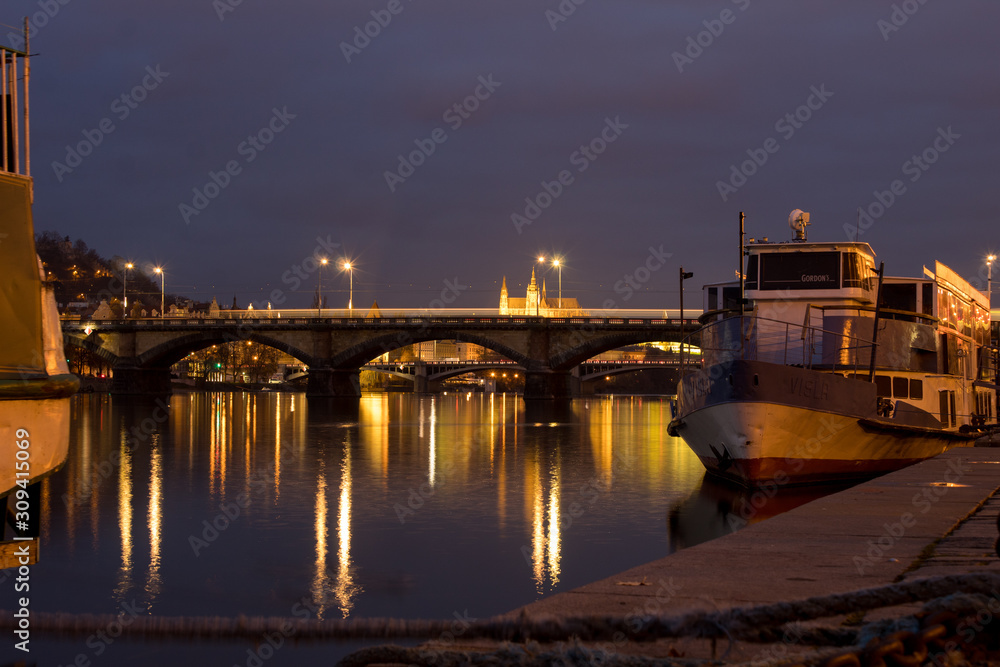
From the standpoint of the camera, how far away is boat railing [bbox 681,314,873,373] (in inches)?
854

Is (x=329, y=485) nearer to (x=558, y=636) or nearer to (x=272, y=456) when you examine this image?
(x=272, y=456)

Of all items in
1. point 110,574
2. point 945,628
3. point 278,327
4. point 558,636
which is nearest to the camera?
point 945,628

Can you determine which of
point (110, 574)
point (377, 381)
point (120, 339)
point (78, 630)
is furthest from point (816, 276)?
point (377, 381)

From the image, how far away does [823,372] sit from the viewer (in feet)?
68.0

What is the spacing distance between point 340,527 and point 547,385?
68.8m

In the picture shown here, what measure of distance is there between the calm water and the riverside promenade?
329cm

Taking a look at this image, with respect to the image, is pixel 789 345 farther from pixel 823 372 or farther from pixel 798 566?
pixel 798 566

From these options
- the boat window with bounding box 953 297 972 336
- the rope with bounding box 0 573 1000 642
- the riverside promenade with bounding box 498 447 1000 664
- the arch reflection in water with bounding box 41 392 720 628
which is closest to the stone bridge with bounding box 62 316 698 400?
the arch reflection in water with bounding box 41 392 720 628

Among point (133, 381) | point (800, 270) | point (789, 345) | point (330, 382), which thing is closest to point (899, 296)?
point (800, 270)

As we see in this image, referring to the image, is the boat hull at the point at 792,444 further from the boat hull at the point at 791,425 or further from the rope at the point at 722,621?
the rope at the point at 722,621

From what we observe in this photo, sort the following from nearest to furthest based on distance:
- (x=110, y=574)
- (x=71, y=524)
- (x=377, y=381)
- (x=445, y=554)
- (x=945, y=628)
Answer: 1. (x=945, y=628)
2. (x=110, y=574)
3. (x=445, y=554)
4. (x=71, y=524)
5. (x=377, y=381)

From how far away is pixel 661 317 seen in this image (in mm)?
84000

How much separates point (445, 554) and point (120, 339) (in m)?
89.1

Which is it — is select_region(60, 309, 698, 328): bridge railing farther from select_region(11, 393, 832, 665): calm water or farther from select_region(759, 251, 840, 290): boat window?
select_region(759, 251, 840, 290): boat window
